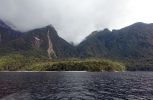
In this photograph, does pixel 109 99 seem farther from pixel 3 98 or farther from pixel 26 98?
pixel 3 98

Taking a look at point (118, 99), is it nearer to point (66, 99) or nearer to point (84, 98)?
point (84, 98)

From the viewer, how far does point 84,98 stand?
77.4 meters

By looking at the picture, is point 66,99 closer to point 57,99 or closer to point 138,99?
point 57,99

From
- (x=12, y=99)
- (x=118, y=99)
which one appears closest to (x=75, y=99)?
(x=118, y=99)

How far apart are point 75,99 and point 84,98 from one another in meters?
3.90

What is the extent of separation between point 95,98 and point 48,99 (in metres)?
15.7

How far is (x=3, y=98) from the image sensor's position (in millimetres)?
76188

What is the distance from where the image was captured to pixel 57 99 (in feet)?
246

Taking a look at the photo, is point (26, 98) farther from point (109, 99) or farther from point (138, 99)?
point (138, 99)

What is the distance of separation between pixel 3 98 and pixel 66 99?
20.7 meters

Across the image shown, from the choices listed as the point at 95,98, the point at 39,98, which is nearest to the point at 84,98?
the point at 95,98

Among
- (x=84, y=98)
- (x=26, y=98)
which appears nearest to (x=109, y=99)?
(x=84, y=98)

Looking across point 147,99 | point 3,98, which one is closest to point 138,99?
point 147,99

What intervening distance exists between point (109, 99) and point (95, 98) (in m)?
4.75
